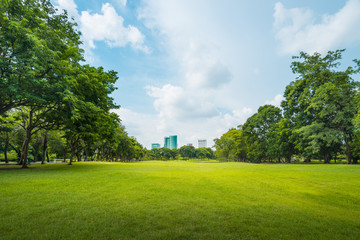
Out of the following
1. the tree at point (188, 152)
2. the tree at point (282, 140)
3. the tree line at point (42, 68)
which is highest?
the tree line at point (42, 68)

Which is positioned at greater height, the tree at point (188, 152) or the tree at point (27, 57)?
the tree at point (27, 57)

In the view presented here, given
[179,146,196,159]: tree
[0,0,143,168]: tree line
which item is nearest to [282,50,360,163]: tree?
[0,0,143,168]: tree line

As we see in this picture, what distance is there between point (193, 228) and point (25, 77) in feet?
49.9

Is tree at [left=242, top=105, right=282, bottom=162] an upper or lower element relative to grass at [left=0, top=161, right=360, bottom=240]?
upper

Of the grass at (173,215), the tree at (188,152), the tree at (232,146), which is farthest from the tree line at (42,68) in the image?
the tree at (188,152)

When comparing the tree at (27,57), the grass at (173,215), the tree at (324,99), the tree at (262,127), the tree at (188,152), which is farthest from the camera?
the tree at (188,152)

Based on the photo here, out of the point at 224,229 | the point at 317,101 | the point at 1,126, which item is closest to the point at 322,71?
the point at 317,101

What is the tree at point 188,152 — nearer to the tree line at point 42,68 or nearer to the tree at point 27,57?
the tree line at point 42,68

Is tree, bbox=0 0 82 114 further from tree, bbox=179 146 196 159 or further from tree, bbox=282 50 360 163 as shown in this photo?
tree, bbox=179 146 196 159

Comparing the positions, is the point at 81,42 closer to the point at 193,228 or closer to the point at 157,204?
the point at 157,204

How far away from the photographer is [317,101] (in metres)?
28.3

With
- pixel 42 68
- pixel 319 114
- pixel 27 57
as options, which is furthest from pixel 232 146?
pixel 27 57

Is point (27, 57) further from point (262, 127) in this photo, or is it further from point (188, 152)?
point (188, 152)

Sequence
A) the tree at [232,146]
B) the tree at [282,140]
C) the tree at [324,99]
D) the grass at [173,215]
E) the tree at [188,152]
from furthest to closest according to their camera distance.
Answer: the tree at [188,152]
the tree at [232,146]
the tree at [282,140]
the tree at [324,99]
the grass at [173,215]
